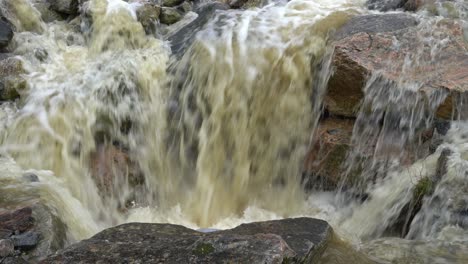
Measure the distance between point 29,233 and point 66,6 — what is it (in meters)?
6.36

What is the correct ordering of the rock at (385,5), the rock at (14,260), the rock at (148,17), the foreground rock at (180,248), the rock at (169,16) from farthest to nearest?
the rock at (169,16) < the rock at (148,17) < the rock at (385,5) < the rock at (14,260) < the foreground rock at (180,248)

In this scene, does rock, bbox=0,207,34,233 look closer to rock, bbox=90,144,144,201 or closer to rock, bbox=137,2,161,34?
rock, bbox=90,144,144,201

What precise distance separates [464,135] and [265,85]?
105 inches

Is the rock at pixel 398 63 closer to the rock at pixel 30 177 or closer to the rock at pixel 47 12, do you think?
the rock at pixel 30 177

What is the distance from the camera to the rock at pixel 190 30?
8420 mm

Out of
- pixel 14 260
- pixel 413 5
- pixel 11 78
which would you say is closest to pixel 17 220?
pixel 14 260

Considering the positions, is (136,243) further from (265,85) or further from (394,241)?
(265,85)

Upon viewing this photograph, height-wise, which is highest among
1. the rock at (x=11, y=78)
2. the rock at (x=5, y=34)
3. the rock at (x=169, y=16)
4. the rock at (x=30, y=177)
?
the rock at (x=169, y=16)

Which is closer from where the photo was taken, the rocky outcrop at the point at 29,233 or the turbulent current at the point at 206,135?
the rocky outcrop at the point at 29,233

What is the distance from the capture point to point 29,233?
4613 mm

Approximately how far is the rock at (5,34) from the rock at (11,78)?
457mm

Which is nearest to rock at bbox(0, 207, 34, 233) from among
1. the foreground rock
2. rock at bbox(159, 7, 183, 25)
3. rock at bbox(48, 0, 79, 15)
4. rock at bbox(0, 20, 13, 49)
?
the foreground rock

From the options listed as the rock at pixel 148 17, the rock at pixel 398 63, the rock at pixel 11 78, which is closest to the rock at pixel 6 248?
the rock at pixel 11 78

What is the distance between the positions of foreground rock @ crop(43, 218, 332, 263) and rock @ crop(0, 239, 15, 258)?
81 cm
